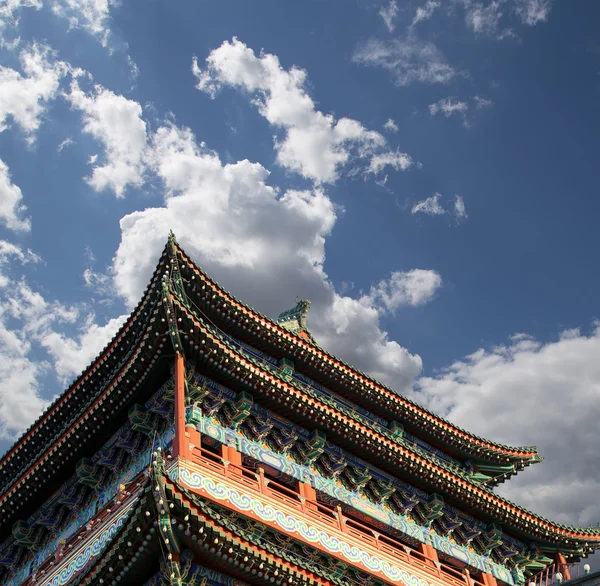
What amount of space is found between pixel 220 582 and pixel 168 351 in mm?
7299

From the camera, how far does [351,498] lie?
24.0m

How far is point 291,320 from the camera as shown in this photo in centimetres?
3309

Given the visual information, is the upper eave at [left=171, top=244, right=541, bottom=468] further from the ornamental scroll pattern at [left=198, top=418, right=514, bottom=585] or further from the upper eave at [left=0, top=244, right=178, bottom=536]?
the ornamental scroll pattern at [left=198, top=418, right=514, bottom=585]

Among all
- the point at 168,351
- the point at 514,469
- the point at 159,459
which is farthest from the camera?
the point at 514,469

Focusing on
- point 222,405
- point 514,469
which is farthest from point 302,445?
point 514,469

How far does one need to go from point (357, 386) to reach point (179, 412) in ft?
34.2

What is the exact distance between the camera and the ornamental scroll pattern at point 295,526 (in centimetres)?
1877

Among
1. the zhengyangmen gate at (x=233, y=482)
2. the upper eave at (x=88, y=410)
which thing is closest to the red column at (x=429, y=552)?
the zhengyangmen gate at (x=233, y=482)

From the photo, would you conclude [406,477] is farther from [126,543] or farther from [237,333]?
[126,543]

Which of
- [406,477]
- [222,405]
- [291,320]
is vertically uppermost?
[291,320]

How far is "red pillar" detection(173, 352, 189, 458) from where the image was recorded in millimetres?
19112

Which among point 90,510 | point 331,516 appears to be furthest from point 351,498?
point 90,510

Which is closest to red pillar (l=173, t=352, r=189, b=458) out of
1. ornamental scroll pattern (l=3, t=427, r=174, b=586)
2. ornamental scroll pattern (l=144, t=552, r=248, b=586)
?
ornamental scroll pattern (l=3, t=427, r=174, b=586)

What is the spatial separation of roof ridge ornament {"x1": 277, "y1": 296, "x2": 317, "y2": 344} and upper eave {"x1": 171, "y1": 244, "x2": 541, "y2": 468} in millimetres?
4231
